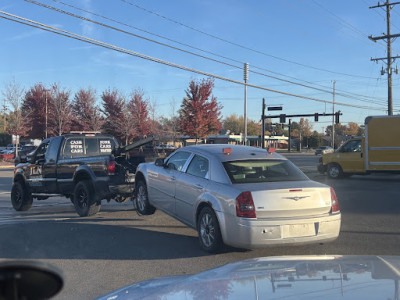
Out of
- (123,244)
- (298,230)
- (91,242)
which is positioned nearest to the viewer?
(298,230)

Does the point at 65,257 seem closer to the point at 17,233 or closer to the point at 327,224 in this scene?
the point at 17,233

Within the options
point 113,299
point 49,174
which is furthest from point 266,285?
point 49,174

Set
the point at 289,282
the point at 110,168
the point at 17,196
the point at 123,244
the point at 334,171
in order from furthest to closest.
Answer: the point at 334,171, the point at 17,196, the point at 110,168, the point at 123,244, the point at 289,282

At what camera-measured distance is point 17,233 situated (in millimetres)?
7195

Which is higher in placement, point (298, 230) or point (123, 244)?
point (298, 230)

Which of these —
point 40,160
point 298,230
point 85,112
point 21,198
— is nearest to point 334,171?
point 40,160

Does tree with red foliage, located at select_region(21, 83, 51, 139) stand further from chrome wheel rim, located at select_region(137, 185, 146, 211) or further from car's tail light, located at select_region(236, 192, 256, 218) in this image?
car's tail light, located at select_region(236, 192, 256, 218)

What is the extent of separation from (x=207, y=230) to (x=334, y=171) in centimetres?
1456

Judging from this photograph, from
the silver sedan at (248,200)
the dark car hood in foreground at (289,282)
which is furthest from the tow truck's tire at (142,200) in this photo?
the dark car hood in foreground at (289,282)

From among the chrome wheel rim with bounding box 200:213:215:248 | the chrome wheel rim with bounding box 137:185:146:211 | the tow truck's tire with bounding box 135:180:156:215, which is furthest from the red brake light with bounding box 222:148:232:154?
the chrome wheel rim with bounding box 137:185:146:211

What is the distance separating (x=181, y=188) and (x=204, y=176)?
65 centimetres

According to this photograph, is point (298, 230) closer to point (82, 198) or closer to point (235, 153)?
point (235, 153)

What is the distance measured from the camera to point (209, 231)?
19.2ft

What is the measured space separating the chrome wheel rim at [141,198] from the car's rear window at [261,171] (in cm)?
280
